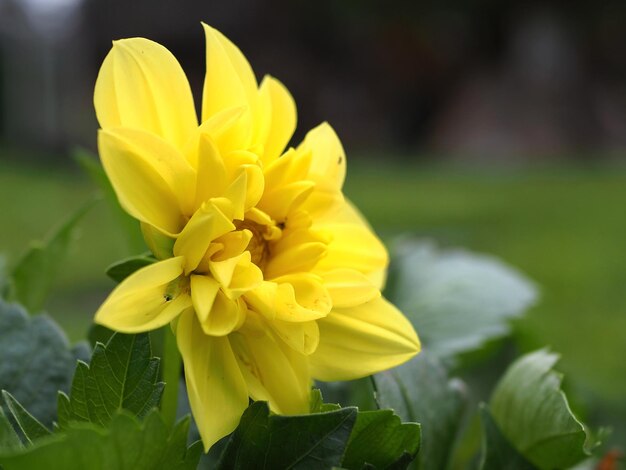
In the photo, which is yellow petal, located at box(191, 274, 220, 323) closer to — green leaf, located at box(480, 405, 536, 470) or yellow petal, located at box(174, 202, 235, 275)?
yellow petal, located at box(174, 202, 235, 275)

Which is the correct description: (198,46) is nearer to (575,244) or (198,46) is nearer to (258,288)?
(575,244)

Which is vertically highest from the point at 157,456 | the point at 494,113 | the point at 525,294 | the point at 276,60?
the point at 157,456

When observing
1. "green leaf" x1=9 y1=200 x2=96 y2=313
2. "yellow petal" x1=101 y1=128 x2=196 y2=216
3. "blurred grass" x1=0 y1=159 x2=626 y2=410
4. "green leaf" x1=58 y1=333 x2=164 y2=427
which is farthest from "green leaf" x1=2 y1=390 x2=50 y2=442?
"blurred grass" x1=0 y1=159 x2=626 y2=410

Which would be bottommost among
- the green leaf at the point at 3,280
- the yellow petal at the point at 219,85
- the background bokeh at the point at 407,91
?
the background bokeh at the point at 407,91

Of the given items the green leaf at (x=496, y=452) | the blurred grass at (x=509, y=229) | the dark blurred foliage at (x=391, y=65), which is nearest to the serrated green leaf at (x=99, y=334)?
the green leaf at (x=496, y=452)

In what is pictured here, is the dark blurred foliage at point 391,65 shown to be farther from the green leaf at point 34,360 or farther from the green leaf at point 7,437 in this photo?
the green leaf at point 7,437

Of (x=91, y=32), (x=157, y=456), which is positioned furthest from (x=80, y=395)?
(x=91, y=32)

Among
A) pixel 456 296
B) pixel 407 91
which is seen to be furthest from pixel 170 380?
pixel 407 91
